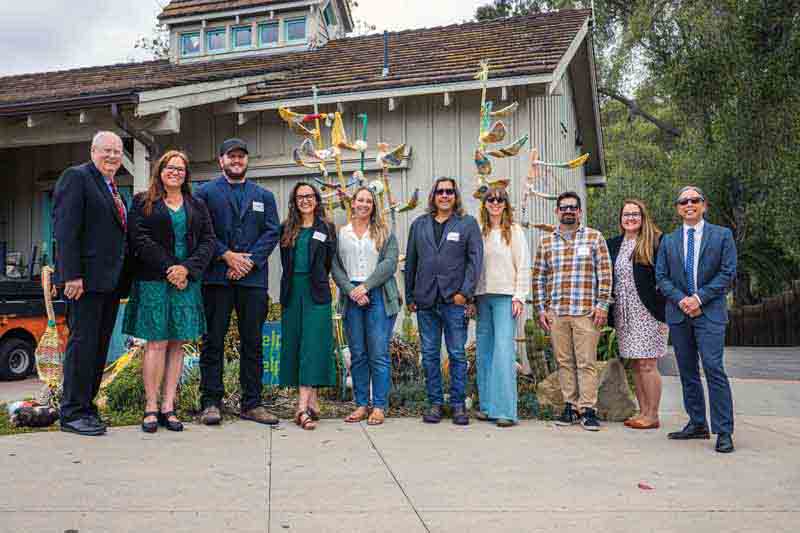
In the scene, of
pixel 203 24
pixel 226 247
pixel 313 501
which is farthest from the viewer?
pixel 203 24

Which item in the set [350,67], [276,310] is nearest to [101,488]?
[276,310]

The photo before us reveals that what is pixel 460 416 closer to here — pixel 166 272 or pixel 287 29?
pixel 166 272

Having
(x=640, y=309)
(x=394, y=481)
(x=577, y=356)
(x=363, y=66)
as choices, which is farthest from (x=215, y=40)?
(x=394, y=481)

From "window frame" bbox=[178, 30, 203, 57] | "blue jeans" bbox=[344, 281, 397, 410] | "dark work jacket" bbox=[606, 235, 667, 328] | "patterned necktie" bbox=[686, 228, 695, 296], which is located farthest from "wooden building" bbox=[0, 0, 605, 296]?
"patterned necktie" bbox=[686, 228, 695, 296]

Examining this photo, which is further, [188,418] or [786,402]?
[786,402]

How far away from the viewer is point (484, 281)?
5.75m

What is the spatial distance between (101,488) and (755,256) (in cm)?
2231

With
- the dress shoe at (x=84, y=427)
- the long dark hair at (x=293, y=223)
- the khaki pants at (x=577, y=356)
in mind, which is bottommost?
the dress shoe at (x=84, y=427)

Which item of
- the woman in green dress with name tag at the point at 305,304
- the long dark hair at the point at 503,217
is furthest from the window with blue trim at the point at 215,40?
the long dark hair at the point at 503,217

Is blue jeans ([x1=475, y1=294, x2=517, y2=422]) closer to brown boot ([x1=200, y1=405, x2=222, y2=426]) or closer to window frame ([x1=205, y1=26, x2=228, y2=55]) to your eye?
brown boot ([x1=200, y1=405, x2=222, y2=426])

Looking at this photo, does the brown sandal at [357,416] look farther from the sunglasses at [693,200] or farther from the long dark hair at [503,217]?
the sunglasses at [693,200]

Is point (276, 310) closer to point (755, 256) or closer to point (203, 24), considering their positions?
point (203, 24)

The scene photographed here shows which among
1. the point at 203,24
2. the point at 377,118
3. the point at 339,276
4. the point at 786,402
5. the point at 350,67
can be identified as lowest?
the point at 786,402

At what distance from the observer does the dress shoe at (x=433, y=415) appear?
5746 millimetres
